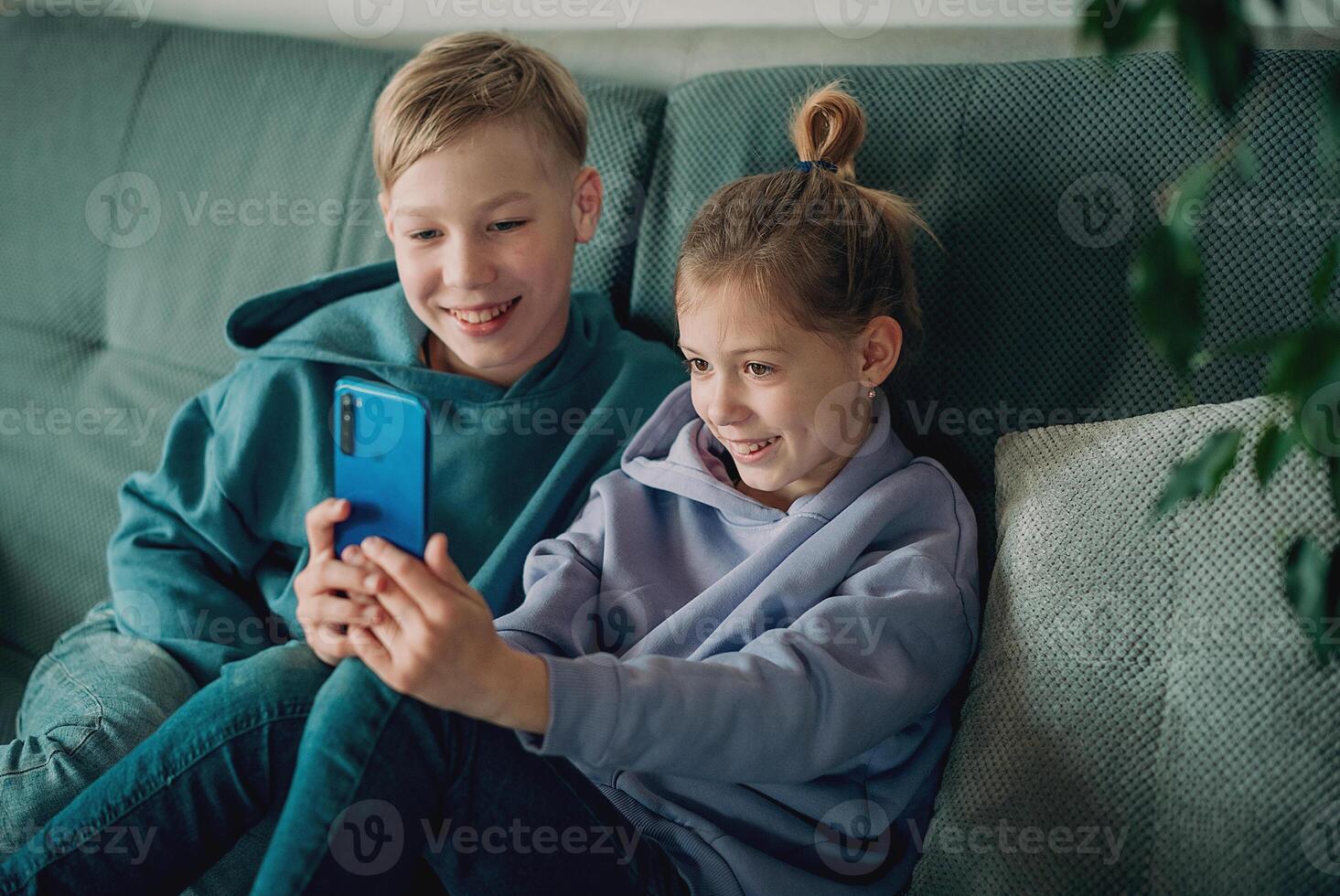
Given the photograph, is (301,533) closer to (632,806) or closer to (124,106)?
(632,806)

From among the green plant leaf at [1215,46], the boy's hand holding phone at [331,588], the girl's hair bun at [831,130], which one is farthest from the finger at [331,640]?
the green plant leaf at [1215,46]

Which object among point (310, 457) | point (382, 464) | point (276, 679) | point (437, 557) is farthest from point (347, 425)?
point (310, 457)

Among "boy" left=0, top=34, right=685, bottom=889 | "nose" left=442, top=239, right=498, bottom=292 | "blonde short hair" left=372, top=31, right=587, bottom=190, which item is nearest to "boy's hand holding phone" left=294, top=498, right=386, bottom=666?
"boy" left=0, top=34, right=685, bottom=889

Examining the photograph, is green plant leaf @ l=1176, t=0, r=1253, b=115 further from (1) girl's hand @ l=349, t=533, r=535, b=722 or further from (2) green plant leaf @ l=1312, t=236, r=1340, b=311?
(1) girl's hand @ l=349, t=533, r=535, b=722

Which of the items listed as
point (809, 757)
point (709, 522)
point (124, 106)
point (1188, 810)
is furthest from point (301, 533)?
point (1188, 810)

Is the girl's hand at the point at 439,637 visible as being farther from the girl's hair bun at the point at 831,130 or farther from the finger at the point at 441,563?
the girl's hair bun at the point at 831,130

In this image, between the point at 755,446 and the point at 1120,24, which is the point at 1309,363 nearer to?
the point at 1120,24

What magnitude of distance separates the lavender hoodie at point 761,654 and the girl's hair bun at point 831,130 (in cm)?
26

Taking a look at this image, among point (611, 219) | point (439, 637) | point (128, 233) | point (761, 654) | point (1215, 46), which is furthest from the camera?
point (128, 233)

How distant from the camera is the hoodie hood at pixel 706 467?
117 centimetres

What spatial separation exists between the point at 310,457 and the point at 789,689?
0.73 m

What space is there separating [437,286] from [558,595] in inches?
16.2

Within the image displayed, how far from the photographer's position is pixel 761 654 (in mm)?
1033

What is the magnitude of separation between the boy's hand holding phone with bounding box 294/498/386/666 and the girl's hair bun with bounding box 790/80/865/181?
62 cm
